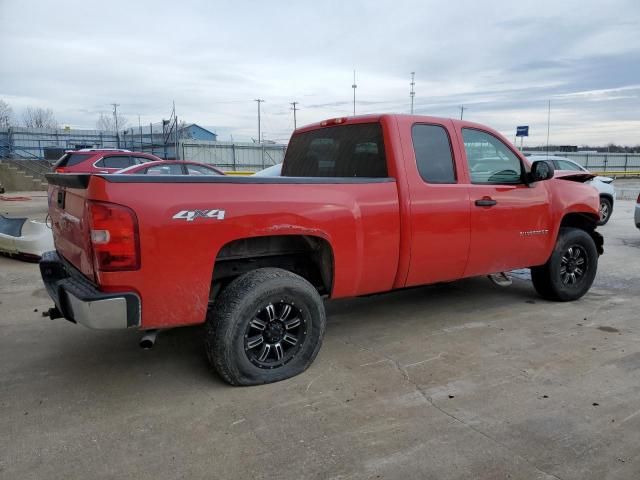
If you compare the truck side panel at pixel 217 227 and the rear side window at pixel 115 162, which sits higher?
the rear side window at pixel 115 162

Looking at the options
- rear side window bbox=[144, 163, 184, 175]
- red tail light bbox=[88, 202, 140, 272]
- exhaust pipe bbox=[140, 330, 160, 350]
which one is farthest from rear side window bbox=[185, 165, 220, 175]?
red tail light bbox=[88, 202, 140, 272]

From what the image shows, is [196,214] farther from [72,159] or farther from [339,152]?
[72,159]

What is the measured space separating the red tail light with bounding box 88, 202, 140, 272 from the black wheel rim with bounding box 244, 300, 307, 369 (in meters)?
0.95

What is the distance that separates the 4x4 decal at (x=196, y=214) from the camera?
3.16 meters

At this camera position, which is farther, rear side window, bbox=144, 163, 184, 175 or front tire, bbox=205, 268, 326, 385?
rear side window, bbox=144, 163, 184, 175

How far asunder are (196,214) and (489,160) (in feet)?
10.1

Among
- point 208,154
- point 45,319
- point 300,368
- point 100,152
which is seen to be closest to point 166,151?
point 208,154

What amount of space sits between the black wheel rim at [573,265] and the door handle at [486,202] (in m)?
1.43

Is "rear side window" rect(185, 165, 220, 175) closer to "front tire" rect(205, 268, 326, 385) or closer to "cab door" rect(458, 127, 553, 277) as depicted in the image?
"cab door" rect(458, 127, 553, 277)

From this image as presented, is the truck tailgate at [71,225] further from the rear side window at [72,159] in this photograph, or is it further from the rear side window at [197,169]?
the rear side window at [72,159]

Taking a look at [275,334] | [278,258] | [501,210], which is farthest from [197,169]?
[275,334]

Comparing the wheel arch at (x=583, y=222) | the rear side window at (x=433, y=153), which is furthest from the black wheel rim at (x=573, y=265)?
the rear side window at (x=433, y=153)

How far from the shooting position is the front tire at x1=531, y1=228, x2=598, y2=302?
18.3 feet

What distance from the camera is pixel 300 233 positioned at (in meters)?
3.69
